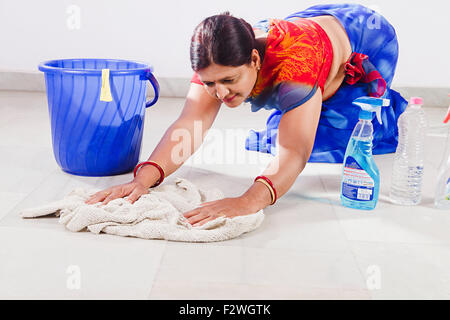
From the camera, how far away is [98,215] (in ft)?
4.64

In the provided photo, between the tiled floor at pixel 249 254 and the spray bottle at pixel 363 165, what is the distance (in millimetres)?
49

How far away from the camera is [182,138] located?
1768 millimetres

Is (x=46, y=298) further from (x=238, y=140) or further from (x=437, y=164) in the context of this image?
(x=437, y=164)

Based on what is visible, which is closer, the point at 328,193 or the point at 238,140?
the point at 328,193

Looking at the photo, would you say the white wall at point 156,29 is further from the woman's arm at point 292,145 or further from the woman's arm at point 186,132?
the woman's arm at point 292,145

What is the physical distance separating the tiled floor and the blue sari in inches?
10.3

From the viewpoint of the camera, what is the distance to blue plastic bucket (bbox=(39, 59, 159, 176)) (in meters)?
1.77

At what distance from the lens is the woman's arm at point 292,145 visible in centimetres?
156

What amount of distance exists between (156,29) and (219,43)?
187 cm

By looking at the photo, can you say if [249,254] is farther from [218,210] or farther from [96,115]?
[96,115]

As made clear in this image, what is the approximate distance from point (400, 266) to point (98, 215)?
76cm

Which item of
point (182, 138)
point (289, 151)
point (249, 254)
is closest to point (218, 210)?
point (249, 254)

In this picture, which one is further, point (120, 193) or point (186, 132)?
point (186, 132)
